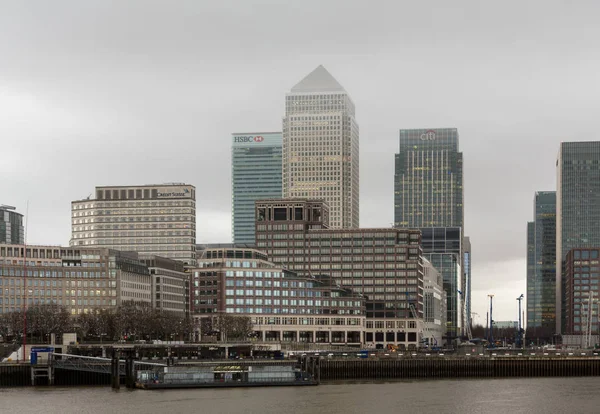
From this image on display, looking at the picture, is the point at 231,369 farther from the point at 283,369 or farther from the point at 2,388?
the point at 2,388

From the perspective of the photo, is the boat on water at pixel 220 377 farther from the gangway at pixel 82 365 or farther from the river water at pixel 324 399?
the gangway at pixel 82 365

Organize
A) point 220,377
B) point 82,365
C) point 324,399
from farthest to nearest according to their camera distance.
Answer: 1. point 82,365
2. point 220,377
3. point 324,399

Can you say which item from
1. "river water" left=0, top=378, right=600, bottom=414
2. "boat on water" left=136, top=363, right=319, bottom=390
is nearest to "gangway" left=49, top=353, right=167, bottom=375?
"boat on water" left=136, top=363, right=319, bottom=390

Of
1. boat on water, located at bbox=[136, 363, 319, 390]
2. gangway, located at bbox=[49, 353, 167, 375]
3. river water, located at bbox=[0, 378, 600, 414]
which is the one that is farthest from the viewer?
gangway, located at bbox=[49, 353, 167, 375]

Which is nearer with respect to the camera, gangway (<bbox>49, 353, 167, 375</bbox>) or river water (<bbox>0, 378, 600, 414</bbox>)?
river water (<bbox>0, 378, 600, 414</bbox>)

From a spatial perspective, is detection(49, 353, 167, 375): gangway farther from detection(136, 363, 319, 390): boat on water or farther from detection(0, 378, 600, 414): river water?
detection(0, 378, 600, 414): river water

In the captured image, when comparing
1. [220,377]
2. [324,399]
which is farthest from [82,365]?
[324,399]

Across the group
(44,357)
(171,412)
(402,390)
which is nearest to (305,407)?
(171,412)

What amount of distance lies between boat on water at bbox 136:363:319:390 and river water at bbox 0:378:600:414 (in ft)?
10.9

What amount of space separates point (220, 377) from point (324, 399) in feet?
96.8

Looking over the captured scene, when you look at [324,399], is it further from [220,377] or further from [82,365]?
[82,365]

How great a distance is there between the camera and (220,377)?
192 metres

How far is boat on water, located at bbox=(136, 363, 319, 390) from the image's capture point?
186000mm

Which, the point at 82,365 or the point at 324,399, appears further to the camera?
the point at 82,365
